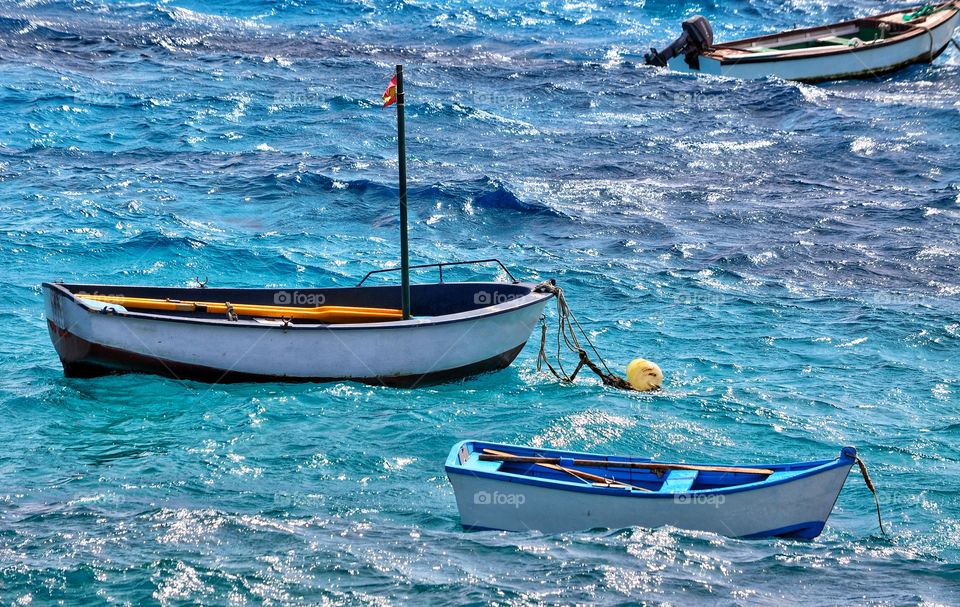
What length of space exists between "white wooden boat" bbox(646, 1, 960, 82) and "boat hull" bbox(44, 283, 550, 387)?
23729 mm

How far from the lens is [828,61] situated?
35.3m

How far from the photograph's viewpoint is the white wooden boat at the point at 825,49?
3534cm

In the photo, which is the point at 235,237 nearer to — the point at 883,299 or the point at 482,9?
the point at 883,299

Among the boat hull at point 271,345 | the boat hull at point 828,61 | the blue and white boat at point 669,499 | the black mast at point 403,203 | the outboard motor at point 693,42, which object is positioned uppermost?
the outboard motor at point 693,42

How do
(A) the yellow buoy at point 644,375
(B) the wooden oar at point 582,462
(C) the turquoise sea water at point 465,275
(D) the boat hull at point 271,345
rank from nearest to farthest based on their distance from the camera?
(C) the turquoise sea water at point 465,275, (B) the wooden oar at point 582,462, (D) the boat hull at point 271,345, (A) the yellow buoy at point 644,375

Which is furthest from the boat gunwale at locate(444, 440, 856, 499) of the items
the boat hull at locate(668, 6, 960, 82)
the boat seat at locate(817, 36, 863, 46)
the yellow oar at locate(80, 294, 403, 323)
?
the boat seat at locate(817, 36, 863, 46)

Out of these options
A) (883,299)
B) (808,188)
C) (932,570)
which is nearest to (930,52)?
(808,188)

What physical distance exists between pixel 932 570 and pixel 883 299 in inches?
378

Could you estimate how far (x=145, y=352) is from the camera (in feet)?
46.1

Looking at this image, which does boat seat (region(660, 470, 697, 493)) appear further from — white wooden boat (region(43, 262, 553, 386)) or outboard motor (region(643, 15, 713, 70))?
outboard motor (region(643, 15, 713, 70))

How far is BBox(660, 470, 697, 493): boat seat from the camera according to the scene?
1048 centimetres

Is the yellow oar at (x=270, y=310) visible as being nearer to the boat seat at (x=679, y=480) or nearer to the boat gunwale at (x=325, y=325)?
the boat gunwale at (x=325, y=325)

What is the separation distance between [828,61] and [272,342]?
2704 centimetres

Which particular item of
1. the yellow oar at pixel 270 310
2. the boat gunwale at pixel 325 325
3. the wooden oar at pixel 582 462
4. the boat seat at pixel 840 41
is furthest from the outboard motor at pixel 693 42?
the wooden oar at pixel 582 462
